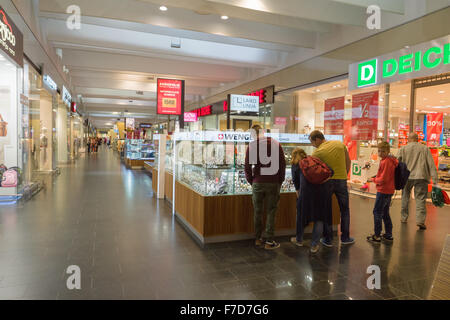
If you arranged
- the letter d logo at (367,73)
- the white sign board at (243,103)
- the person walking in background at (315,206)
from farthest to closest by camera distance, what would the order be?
the white sign board at (243,103) < the person walking in background at (315,206) < the letter d logo at (367,73)

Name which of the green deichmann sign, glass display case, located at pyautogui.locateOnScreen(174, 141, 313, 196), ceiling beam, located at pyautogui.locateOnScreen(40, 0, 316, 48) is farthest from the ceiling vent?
the green deichmann sign

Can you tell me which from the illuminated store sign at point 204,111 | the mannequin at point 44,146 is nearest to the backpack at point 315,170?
the mannequin at point 44,146

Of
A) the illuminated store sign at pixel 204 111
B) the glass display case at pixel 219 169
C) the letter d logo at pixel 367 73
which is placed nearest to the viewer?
the letter d logo at pixel 367 73

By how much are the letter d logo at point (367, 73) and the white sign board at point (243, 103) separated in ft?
11.1

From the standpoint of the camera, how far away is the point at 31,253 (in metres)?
3.48

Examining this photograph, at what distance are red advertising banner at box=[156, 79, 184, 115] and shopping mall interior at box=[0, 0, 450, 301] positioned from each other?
61 millimetres

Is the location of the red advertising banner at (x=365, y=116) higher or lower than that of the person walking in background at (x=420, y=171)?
higher

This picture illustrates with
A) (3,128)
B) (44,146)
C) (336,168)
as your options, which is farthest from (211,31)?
(44,146)

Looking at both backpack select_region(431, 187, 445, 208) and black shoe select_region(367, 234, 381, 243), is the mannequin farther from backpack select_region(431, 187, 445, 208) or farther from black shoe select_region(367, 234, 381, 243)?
backpack select_region(431, 187, 445, 208)

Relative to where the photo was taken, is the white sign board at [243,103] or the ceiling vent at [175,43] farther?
the ceiling vent at [175,43]

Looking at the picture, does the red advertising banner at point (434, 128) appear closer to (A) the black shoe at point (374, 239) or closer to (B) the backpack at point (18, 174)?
(A) the black shoe at point (374, 239)

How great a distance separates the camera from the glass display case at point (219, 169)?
4.08 m

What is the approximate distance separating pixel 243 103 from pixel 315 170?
155 inches

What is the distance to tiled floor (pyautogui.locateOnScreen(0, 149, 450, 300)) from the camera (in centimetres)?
270
